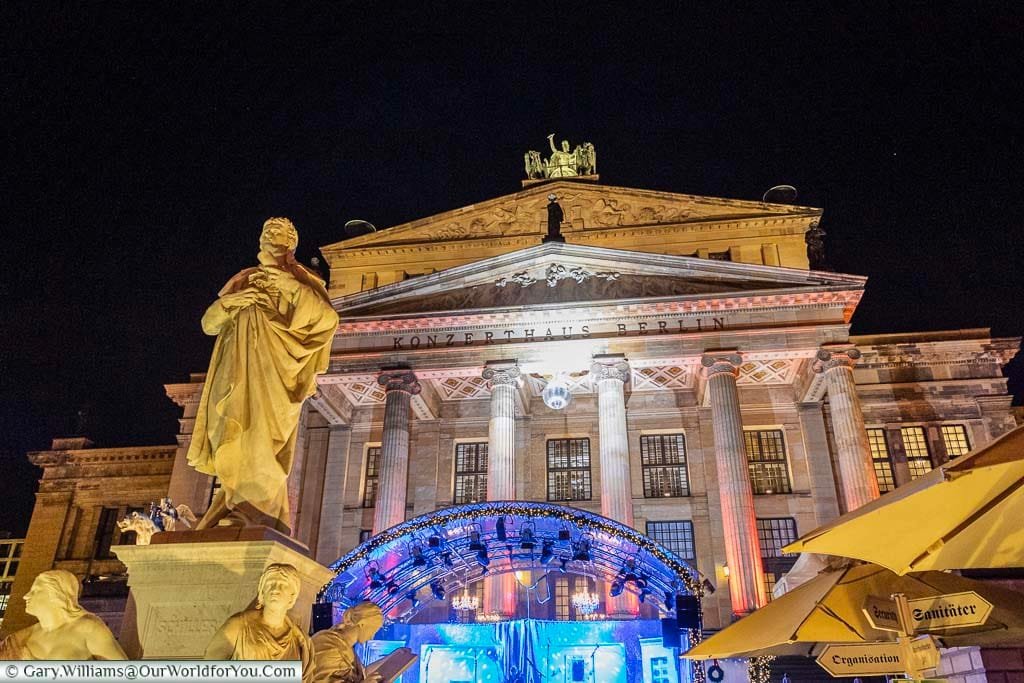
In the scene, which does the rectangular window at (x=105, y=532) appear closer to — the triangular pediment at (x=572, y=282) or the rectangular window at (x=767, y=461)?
the triangular pediment at (x=572, y=282)

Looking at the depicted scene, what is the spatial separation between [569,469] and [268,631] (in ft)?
82.4

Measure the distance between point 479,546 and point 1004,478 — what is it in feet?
43.1

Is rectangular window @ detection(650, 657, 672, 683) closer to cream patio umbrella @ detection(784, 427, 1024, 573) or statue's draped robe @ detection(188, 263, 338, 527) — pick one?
cream patio umbrella @ detection(784, 427, 1024, 573)

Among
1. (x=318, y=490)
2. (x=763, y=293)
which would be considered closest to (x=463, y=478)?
(x=318, y=490)

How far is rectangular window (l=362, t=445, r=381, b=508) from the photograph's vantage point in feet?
94.3

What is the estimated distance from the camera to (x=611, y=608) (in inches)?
953

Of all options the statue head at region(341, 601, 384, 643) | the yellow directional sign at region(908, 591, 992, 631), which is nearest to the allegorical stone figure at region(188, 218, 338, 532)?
the statue head at region(341, 601, 384, 643)

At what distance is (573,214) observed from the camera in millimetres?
31469

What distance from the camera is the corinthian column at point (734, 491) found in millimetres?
21047

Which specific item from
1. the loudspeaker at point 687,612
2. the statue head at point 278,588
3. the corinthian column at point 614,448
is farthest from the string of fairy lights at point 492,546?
the statue head at point 278,588

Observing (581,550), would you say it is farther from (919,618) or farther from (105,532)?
(105,532)

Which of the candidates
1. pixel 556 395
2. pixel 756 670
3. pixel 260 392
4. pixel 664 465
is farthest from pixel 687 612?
Result: pixel 664 465

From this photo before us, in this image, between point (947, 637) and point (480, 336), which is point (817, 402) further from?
point (947, 637)

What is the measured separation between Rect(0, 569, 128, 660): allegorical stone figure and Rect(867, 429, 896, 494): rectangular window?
88.3 ft
